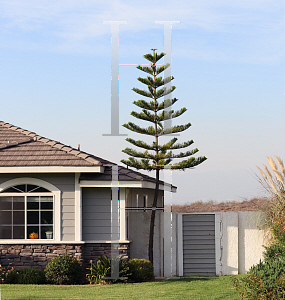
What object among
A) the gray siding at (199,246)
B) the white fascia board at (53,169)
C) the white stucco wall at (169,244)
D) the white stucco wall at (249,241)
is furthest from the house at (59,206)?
the white stucco wall at (249,241)

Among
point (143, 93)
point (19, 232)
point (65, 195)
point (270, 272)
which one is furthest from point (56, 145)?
point (270, 272)

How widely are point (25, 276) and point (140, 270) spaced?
272 centimetres

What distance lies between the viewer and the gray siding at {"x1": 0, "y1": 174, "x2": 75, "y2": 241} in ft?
35.1

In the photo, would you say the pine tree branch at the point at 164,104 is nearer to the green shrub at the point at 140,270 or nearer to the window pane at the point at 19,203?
the green shrub at the point at 140,270

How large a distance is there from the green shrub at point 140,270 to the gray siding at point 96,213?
1026 millimetres

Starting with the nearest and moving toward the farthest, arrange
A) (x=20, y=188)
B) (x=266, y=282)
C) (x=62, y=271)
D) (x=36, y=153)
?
(x=266, y=282) < (x=62, y=271) < (x=20, y=188) < (x=36, y=153)

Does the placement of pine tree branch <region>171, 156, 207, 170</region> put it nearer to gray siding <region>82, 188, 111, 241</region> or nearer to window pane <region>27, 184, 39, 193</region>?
gray siding <region>82, 188, 111, 241</region>

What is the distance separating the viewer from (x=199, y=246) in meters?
11.3

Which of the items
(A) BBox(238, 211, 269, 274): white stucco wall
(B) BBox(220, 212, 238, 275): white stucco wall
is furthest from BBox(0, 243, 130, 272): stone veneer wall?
Result: (A) BBox(238, 211, 269, 274): white stucco wall

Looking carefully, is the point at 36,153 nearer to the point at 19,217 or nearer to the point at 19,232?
Result: the point at 19,217

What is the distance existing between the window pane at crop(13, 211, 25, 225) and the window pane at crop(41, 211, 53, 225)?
1.63 ft

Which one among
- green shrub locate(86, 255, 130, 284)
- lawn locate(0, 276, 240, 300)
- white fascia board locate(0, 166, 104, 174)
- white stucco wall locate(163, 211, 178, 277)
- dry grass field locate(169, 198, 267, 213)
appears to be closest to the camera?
lawn locate(0, 276, 240, 300)

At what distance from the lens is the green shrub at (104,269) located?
9.99 meters

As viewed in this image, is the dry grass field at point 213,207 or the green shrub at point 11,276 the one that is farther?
the dry grass field at point 213,207
